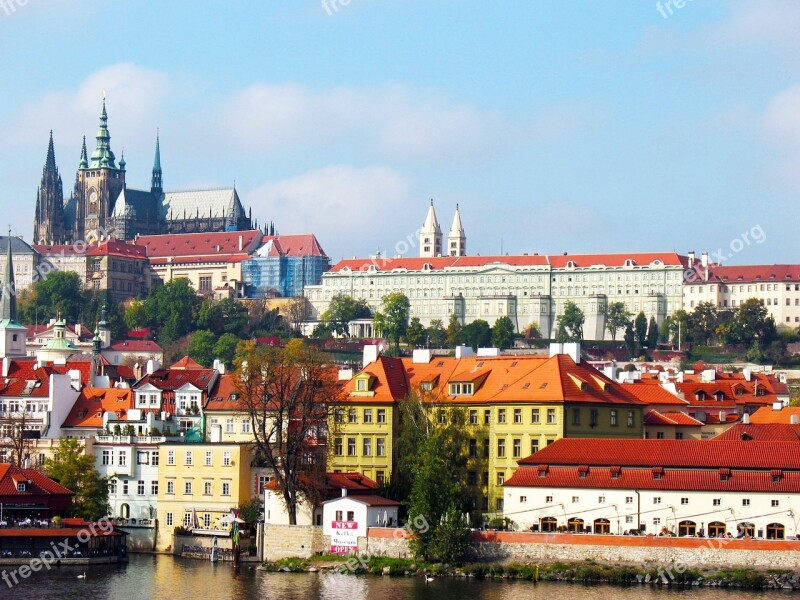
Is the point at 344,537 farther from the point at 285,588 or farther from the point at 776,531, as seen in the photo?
the point at 776,531

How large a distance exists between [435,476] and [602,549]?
6181 mm

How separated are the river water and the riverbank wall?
5.15ft

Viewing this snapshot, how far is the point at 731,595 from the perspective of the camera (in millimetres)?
57688

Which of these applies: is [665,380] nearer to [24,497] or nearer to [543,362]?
[543,362]

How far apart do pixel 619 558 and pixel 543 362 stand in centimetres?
1480

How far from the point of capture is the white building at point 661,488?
62.1 m

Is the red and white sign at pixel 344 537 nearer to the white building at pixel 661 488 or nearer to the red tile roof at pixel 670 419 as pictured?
the white building at pixel 661 488

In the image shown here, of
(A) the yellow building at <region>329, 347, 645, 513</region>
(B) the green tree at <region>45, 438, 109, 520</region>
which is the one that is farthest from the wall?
(B) the green tree at <region>45, 438, 109, 520</region>

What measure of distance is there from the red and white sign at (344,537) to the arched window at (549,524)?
631cm

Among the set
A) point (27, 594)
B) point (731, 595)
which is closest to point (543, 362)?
point (731, 595)

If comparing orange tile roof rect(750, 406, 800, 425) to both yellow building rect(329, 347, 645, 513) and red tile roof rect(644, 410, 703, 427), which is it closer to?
red tile roof rect(644, 410, 703, 427)

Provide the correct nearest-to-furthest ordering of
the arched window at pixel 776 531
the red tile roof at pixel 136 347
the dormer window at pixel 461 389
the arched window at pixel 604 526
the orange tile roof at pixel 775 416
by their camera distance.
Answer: the arched window at pixel 776 531 < the arched window at pixel 604 526 < the dormer window at pixel 461 389 < the orange tile roof at pixel 775 416 < the red tile roof at pixel 136 347

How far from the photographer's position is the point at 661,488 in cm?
6322

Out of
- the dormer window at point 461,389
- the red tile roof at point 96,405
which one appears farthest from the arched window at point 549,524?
the red tile roof at point 96,405
